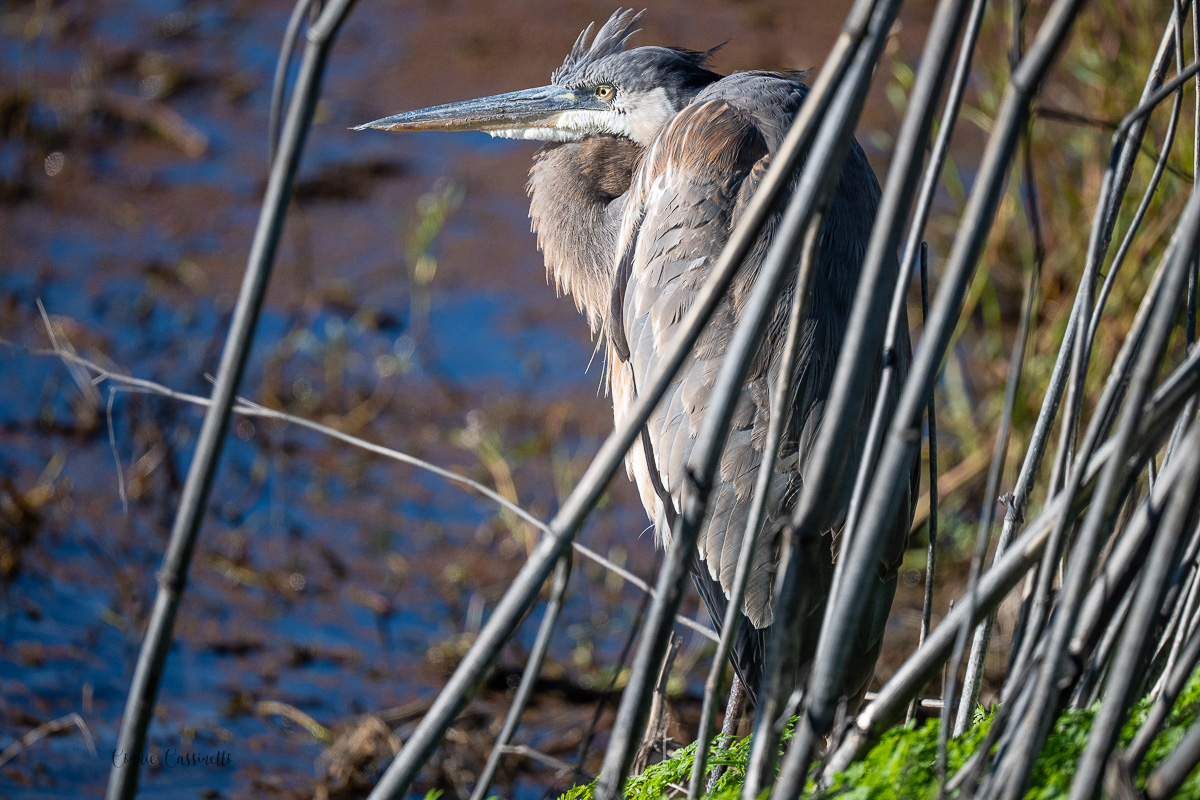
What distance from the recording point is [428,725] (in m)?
1.04

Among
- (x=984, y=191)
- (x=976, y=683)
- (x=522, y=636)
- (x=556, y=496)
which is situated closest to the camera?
(x=984, y=191)

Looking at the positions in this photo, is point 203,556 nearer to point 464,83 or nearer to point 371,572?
point 371,572

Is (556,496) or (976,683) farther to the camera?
(556,496)

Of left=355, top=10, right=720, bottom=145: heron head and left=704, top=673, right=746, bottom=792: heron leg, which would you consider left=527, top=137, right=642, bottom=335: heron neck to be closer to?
left=355, top=10, right=720, bottom=145: heron head

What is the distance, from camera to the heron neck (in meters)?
2.85

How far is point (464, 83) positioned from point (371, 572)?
3.51 metres

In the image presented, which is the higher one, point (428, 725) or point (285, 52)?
point (285, 52)

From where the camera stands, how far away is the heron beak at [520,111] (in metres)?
2.81

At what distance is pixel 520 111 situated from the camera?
2.89m

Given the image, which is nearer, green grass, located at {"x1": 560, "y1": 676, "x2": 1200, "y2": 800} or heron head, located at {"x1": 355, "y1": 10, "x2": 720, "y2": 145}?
green grass, located at {"x1": 560, "y1": 676, "x2": 1200, "y2": 800}

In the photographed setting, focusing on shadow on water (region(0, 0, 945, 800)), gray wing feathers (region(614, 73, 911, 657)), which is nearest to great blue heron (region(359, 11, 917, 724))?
gray wing feathers (region(614, 73, 911, 657))

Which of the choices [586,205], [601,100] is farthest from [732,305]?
[601,100]

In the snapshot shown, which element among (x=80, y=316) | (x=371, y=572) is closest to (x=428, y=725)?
(x=371, y=572)

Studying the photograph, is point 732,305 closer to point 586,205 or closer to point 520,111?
point 586,205
